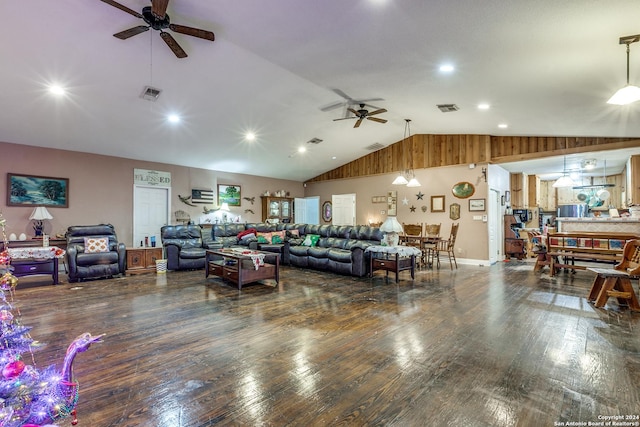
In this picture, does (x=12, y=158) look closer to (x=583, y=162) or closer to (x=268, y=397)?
(x=268, y=397)

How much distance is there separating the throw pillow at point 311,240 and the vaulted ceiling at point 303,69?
99.8 inches

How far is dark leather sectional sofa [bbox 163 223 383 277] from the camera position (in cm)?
568

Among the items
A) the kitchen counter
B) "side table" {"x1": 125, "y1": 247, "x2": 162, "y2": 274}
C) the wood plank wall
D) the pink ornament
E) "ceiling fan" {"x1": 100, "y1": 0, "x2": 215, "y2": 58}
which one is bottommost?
"side table" {"x1": 125, "y1": 247, "x2": 162, "y2": 274}

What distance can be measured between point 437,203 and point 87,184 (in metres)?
8.43

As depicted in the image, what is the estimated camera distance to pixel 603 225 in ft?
19.5

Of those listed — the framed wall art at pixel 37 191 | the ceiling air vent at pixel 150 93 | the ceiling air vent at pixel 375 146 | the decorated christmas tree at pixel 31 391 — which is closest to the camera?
the decorated christmas tree at pixel 31 391

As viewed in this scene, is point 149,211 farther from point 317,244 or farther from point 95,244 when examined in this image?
point 317,244

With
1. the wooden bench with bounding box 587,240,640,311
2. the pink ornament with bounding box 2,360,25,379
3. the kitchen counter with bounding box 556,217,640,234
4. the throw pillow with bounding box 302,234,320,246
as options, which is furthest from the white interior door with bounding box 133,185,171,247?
the kitchen counter with bounding box 556,217,640,234

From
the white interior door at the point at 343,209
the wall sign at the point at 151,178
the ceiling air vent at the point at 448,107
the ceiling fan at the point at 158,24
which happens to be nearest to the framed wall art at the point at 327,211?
the white interior door at the point at 343,209

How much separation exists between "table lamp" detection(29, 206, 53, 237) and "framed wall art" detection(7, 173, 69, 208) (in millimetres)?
255

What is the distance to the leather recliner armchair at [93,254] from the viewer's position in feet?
17.2

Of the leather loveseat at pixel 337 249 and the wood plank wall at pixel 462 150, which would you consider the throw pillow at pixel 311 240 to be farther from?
the wood plank wall at pixel 462 150

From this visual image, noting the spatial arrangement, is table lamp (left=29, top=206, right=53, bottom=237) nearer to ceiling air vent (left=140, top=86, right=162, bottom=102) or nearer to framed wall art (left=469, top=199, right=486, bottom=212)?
ceiling air vent (left=140, top=86, right=162, bottom=102)

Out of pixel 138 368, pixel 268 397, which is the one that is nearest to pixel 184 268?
pixel 138 368
